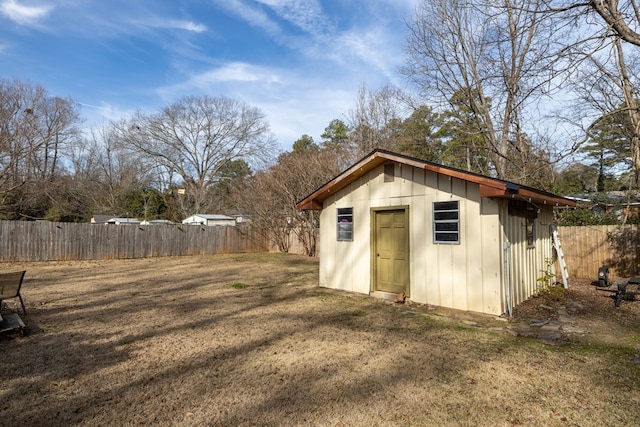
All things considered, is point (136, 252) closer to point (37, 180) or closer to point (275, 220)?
point (275, 220)

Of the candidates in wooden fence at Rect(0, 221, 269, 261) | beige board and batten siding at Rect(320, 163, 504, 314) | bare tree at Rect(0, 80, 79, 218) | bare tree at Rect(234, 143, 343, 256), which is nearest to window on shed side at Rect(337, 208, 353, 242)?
beige board and batten siding at Rect(320, 163, 504, 314)

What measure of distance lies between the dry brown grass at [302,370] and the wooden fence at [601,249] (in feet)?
13.2

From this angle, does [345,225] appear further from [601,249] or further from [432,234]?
[601,249]

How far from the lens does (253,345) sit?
5062 mm

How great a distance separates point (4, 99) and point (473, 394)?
28876mm

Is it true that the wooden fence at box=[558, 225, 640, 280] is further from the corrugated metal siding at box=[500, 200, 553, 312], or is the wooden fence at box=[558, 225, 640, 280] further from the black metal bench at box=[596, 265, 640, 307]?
the corrugated metal siding at box=[500, 200, 553, 312]

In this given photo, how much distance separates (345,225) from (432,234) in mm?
2483

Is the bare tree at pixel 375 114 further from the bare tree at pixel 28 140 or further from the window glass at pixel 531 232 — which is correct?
the bare tree at pixel 28 140

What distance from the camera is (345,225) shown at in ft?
29.8

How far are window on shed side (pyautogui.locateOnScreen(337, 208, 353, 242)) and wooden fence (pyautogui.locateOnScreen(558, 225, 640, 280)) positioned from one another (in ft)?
24.8

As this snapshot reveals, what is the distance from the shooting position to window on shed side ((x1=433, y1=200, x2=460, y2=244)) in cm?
691

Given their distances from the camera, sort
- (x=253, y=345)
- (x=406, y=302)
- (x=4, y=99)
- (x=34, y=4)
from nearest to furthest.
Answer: (x=253, y=345) → (x=406, y=302) → (x=34, y=4) → (x=4, y=99)

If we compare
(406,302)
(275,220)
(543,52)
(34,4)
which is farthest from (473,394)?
(275,220)

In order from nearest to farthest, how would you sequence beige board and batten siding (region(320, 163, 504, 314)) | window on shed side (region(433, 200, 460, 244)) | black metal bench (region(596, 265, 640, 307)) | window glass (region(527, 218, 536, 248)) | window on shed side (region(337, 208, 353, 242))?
beige board and batten siding (region(320, 163, 504, 314)) < window on shed side (region(433, 200, 460, 244)) < black metal bench (region(596, 265, 640, 307)) < window glass (region(527, 218, 536, 248)) < window on shed side (region(337, 208, 353, 242))
